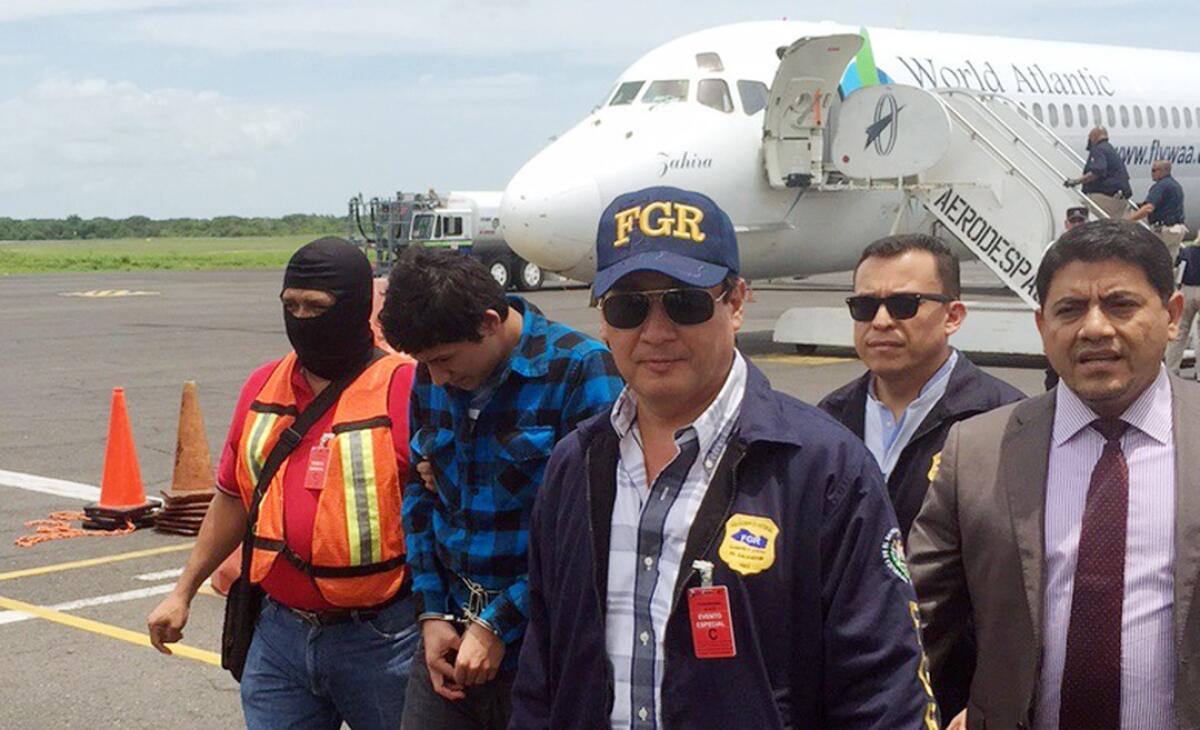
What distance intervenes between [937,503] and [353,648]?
159 centimetres

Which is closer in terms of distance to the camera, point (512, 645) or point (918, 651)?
point (918, 651)

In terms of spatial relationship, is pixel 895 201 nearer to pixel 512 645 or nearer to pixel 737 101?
pixel 737 101

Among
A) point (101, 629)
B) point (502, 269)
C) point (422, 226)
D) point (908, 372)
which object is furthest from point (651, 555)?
point (422, 226)

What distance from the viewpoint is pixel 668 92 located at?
1792cm

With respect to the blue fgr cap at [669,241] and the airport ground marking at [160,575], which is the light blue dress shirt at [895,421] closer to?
the blue fgr cap at [669,241]

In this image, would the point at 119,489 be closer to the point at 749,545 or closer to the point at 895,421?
the point at 895,421

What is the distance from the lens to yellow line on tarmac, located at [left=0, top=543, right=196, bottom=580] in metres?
8.85

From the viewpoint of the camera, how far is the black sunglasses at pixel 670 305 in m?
2.75

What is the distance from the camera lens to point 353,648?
13.3 ft

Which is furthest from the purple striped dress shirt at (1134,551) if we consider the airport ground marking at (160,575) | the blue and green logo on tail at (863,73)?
the blue and green logo on tail at (863,73)

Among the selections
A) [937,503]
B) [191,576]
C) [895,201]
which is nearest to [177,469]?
[191,576]

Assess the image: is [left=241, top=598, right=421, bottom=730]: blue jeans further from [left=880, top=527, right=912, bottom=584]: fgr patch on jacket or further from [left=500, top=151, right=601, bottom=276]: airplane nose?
[left=500, top=151, right=601, bottom=276]: airplane nose

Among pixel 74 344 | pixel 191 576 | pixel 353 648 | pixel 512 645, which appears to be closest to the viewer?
pixel 512 645

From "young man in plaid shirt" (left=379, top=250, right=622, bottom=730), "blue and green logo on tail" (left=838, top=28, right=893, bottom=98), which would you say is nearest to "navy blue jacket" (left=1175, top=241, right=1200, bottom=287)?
"blue and green logo on tail" (left=838, top=28, right=893, bottom=98)
